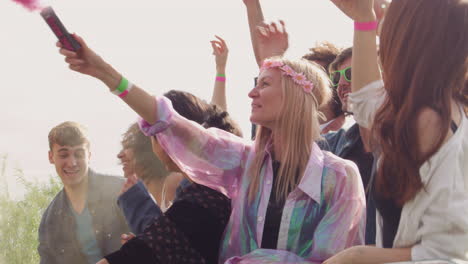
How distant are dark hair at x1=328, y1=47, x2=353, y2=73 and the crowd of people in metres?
0.01

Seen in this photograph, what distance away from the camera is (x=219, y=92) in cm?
540

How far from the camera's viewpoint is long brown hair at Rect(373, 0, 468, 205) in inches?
100

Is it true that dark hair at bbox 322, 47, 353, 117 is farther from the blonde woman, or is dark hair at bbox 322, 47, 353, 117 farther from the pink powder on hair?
the pink powder on hair

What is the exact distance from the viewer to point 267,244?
338cm

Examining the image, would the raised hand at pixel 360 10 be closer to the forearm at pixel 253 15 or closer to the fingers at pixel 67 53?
the fingers at pixel 67 53

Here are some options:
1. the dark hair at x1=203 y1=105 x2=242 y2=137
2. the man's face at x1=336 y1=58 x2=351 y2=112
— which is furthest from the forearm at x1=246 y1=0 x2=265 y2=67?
the dark hair at x1=203 y1=105 x2=242 y2=137

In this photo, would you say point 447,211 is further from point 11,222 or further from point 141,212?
point 11,222

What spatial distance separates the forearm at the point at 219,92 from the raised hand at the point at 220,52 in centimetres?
4

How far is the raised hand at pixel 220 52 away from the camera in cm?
557

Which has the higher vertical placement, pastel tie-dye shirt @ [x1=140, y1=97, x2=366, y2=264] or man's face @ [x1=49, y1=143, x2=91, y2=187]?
man's face @ [x1=49, y1=143, x2=91, y2=187]

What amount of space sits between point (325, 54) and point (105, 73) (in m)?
2.31

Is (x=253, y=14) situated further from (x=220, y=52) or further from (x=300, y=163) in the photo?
(x=300, y=163)

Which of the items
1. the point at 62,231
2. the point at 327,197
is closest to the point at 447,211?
the point at 327,197

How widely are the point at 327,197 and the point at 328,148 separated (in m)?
0.88
